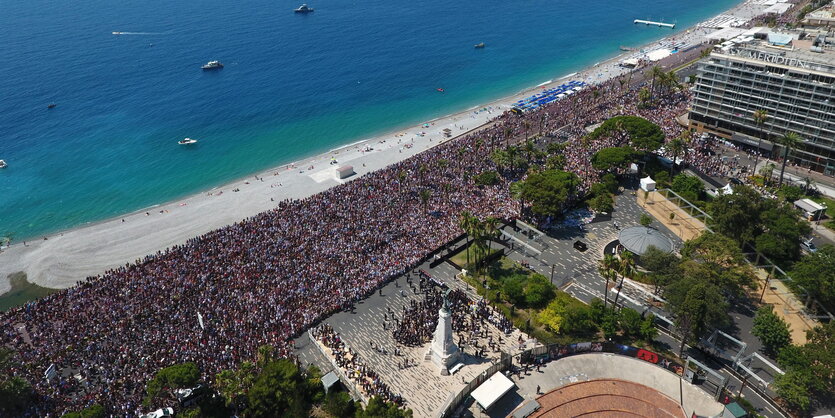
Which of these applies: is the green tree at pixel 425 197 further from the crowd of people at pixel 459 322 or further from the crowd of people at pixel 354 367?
the crowd of people at pixel 354 367

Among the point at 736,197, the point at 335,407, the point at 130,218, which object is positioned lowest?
the point at 130,218

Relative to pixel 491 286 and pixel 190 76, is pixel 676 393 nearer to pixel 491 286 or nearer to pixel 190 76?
pixel 491 286

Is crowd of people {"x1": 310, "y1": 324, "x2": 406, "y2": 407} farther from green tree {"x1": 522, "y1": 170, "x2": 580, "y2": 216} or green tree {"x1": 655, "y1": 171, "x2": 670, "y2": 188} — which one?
green tree {"x1": 655, "y1": 171, "x2": 670, "y2": 188}

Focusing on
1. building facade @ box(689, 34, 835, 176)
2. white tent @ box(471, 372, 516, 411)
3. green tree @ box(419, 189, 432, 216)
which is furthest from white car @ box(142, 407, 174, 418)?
building facade @ box(689, 34, 835, 176)

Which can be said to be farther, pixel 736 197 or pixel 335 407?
pixel 736 197

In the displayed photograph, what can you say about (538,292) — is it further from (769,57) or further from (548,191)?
(769,57)

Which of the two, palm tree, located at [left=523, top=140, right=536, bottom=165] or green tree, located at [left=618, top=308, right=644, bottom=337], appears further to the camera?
palm tree, located at [left=523, top=140, right=536, bottom=165]

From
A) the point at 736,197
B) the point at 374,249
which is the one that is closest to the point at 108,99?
the point at 374,249
